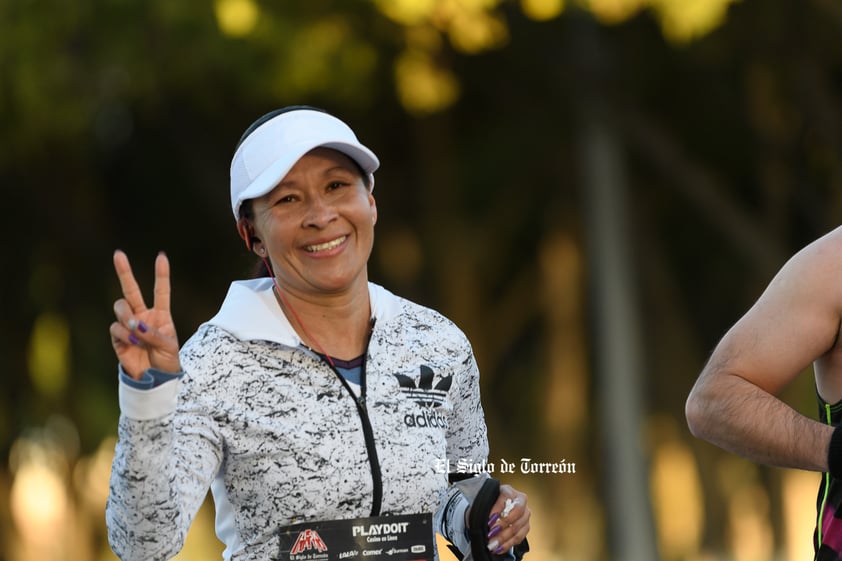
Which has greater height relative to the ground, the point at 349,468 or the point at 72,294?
the point at 72,294

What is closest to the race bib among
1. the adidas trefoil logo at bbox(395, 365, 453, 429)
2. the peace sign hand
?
the adidas trefoil logo at bbox(395, 365, 453, 429)

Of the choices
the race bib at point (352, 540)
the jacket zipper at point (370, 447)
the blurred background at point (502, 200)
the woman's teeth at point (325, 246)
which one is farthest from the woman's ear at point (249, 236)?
the blurred background at point (502, 200)

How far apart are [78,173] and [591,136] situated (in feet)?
16.2

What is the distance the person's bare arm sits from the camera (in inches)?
137

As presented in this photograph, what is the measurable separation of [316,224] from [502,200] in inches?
471

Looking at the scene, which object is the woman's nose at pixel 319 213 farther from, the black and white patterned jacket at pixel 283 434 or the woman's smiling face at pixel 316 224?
the black and white patterned jacket at pixel 283 434

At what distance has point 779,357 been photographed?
138 inches

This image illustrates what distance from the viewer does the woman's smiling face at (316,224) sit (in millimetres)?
3529

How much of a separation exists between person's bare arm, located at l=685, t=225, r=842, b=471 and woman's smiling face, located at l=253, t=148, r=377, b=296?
842 millimetres

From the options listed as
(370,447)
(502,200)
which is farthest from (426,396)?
(502,200)

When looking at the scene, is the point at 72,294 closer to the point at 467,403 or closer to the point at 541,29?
the point at 541,29

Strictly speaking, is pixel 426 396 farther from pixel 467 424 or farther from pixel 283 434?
pixel 283 434

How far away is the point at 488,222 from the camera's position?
15.6 m

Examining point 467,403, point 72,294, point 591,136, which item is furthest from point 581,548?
point 467,403
